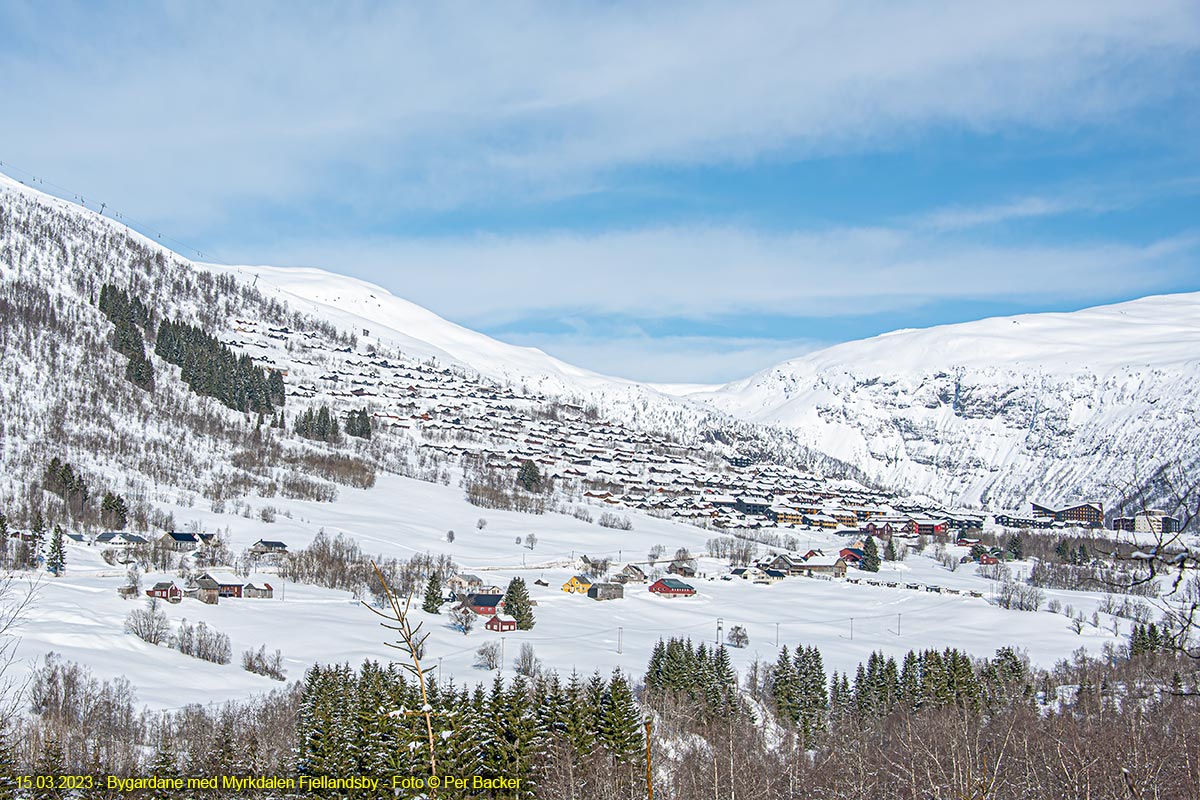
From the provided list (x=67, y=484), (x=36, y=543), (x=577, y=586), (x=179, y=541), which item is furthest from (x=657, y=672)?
(x=67, y=484)

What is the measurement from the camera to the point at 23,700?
42156mm

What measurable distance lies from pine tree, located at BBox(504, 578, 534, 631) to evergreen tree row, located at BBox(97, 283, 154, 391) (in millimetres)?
100522

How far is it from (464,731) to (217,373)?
153046 mm

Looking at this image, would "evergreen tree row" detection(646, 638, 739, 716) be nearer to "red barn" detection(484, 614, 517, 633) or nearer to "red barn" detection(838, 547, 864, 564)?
"red barn" detection(484, 614, 517, 633)

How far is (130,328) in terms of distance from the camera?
168 m

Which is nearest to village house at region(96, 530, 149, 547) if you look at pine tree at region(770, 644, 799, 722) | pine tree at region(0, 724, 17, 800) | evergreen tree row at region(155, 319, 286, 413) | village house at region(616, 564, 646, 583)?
village house at region(616, 564, 646, 583)

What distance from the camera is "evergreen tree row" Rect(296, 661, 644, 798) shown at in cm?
2650

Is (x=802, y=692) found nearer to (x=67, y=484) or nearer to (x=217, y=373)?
(x=67, y=484)

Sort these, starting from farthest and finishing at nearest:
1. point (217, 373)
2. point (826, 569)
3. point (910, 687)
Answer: point (217, 373) < point (826, 569) < point (910, 687)

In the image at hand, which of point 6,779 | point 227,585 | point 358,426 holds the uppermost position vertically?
point 358,426

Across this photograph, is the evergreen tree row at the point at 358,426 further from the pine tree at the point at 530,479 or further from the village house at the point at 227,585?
the village house at the point at 227,585

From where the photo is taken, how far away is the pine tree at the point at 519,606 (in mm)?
74250

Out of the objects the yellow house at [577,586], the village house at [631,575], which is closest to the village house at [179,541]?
the yellow house at [577,586]

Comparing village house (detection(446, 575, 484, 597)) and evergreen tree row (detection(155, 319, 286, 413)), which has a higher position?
evergreen tree row (detection(155, 319, 286, 413))
